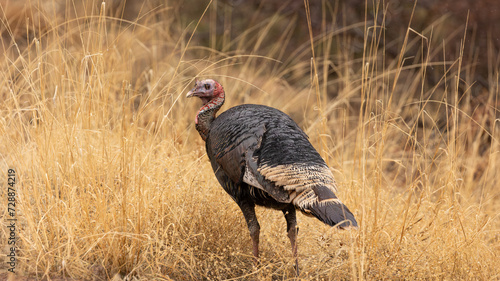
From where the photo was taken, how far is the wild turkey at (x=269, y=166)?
280cm

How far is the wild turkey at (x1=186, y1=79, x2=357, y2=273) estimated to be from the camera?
2801 millimetres

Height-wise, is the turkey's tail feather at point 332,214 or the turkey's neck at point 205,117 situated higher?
the turkey's neck at point 205,117

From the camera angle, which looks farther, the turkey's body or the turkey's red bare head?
the turkey's red bare head

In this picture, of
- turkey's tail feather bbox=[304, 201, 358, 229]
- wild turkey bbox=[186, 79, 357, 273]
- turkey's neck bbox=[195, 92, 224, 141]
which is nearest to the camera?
turkey's tail feather bbox=[304, 201, 358, 229]

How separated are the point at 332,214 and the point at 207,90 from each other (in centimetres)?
136

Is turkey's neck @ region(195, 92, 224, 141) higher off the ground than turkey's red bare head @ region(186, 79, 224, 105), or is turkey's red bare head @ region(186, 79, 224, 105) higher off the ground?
turkey's red bare head @ region(186, 79, 224, 105)

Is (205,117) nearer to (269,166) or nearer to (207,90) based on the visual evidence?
(207,90)

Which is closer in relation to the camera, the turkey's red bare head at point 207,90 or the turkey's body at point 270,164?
the turkey's body at point 270,164

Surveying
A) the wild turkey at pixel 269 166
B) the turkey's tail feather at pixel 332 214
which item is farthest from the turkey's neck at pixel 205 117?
→ the turkey's tail feather at pixel 332 214

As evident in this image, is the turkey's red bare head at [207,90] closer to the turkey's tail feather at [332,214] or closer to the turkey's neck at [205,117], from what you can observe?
the turkey's neck at [205,117]

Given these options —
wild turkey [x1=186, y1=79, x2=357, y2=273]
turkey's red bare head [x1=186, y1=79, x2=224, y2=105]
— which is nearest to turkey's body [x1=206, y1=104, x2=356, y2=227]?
wild turkey [x1=186, y1=79, x2=357, y2=273]

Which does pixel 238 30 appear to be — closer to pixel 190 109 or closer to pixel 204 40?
pixel 204 40

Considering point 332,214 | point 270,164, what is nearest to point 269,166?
point 270,164

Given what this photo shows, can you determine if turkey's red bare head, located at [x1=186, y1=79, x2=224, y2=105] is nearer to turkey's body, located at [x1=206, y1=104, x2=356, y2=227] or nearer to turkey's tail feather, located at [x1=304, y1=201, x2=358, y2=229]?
turkey's body, located at [x1=206, y1=104, x2=356, y2=227]
